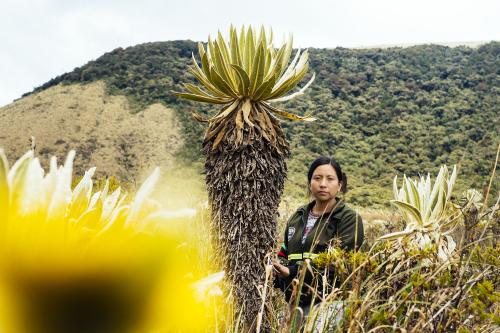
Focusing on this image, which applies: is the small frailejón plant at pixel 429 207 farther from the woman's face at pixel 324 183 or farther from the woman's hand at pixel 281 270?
the woman's hand at pixel 281 270

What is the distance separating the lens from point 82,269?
1.03ft

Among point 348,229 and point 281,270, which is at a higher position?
point 348,229

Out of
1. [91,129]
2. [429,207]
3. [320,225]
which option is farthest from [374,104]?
[320,225]

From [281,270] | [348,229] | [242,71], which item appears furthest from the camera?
[242,71]

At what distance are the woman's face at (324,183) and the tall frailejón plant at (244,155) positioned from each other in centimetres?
29

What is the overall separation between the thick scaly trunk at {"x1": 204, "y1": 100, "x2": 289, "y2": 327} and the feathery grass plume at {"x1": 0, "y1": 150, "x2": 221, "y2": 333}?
2784mm

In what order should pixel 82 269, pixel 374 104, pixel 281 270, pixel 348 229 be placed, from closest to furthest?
1. pixel 82 269
2. pixel 281 270
3. pixel 348 229
4. pixel 374 104

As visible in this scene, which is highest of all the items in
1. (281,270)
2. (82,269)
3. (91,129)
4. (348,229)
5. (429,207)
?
(82,269)

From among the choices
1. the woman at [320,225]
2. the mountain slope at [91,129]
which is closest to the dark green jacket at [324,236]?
the woman at [320,225]

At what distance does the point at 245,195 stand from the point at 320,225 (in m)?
0.56

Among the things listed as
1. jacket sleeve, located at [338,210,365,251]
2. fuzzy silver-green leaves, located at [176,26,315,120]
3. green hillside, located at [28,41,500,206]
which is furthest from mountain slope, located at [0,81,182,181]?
jacket sleeve, located at [338,210,365,251]

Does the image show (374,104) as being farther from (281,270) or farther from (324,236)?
(281,270)

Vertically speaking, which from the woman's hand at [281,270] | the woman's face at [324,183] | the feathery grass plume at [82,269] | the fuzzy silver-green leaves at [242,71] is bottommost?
the woman's hand at [281,270]

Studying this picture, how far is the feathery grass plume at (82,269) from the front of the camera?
0.99ft
